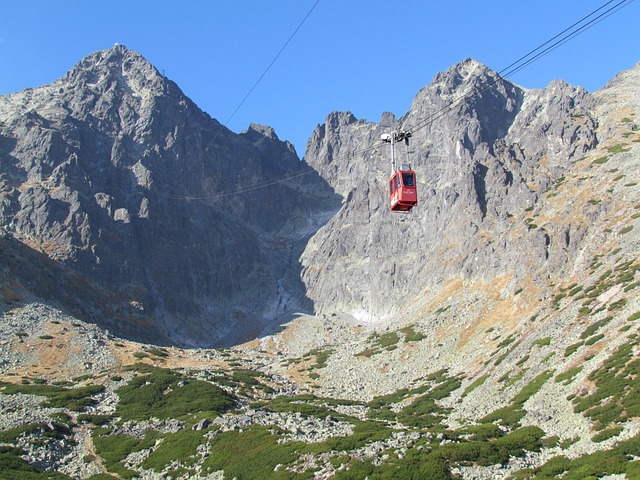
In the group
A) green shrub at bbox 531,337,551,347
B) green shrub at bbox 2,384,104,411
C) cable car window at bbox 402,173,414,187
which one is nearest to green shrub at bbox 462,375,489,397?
green shrub at bbox 531,337,551,347

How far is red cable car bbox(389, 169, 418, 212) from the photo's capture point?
4528cm

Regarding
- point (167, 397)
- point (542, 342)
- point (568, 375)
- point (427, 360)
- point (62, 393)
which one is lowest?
point (62, 393)

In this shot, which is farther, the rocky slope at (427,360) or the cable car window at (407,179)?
the rocky slope at (427,360)

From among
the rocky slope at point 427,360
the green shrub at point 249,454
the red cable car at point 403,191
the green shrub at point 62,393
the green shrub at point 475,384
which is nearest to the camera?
the red cable car at point 403,191

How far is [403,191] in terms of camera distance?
4525 centimetres

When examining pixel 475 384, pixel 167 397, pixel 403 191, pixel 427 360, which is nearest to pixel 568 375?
pixel 475 384

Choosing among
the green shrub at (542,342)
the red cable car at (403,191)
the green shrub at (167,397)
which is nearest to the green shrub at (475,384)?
the green shrub at (542,342)

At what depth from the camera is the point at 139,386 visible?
88.8 m

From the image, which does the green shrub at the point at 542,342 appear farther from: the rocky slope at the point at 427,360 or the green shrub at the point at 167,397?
the green shrub at the point at 167,397

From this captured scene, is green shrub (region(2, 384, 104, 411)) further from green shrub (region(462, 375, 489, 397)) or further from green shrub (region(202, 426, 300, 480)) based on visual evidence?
green shrub (region(462, 375, 489, 397))

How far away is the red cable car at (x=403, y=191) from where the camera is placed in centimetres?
4528

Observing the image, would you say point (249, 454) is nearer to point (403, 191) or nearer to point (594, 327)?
point (403, 191)

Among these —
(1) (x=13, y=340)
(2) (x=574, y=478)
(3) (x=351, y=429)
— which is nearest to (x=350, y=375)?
(3) (x=351, y=429)

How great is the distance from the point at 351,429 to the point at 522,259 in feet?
244
